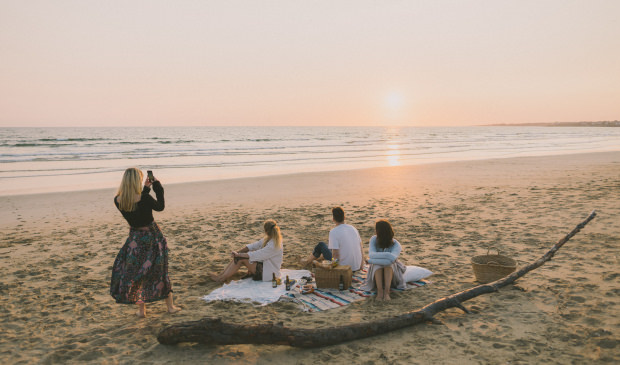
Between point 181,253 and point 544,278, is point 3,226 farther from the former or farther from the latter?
point 544,278

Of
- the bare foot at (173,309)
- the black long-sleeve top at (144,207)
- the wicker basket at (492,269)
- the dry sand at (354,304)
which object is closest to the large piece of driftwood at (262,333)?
the dry sand at (354,304)

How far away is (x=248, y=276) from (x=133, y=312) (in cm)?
186

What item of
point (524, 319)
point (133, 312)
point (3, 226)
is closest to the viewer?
point (524, 319)

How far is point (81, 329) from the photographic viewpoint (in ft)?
15.6

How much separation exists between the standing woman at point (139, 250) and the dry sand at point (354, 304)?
1.49 ft

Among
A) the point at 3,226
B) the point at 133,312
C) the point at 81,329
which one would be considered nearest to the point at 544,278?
the point at 133,312

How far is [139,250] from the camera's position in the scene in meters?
4.76

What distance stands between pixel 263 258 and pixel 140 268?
194cm

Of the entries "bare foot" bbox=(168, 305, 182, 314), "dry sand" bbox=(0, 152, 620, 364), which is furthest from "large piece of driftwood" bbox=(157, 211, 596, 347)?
"bare foot" bbox=(168, 305, 182, 314)

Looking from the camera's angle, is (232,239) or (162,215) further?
(162,215)

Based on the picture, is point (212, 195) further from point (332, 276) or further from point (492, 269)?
point (492, 269)

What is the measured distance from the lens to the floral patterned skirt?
475cm

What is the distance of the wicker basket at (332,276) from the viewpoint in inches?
227

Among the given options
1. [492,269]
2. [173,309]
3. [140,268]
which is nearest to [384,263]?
[492,269]
